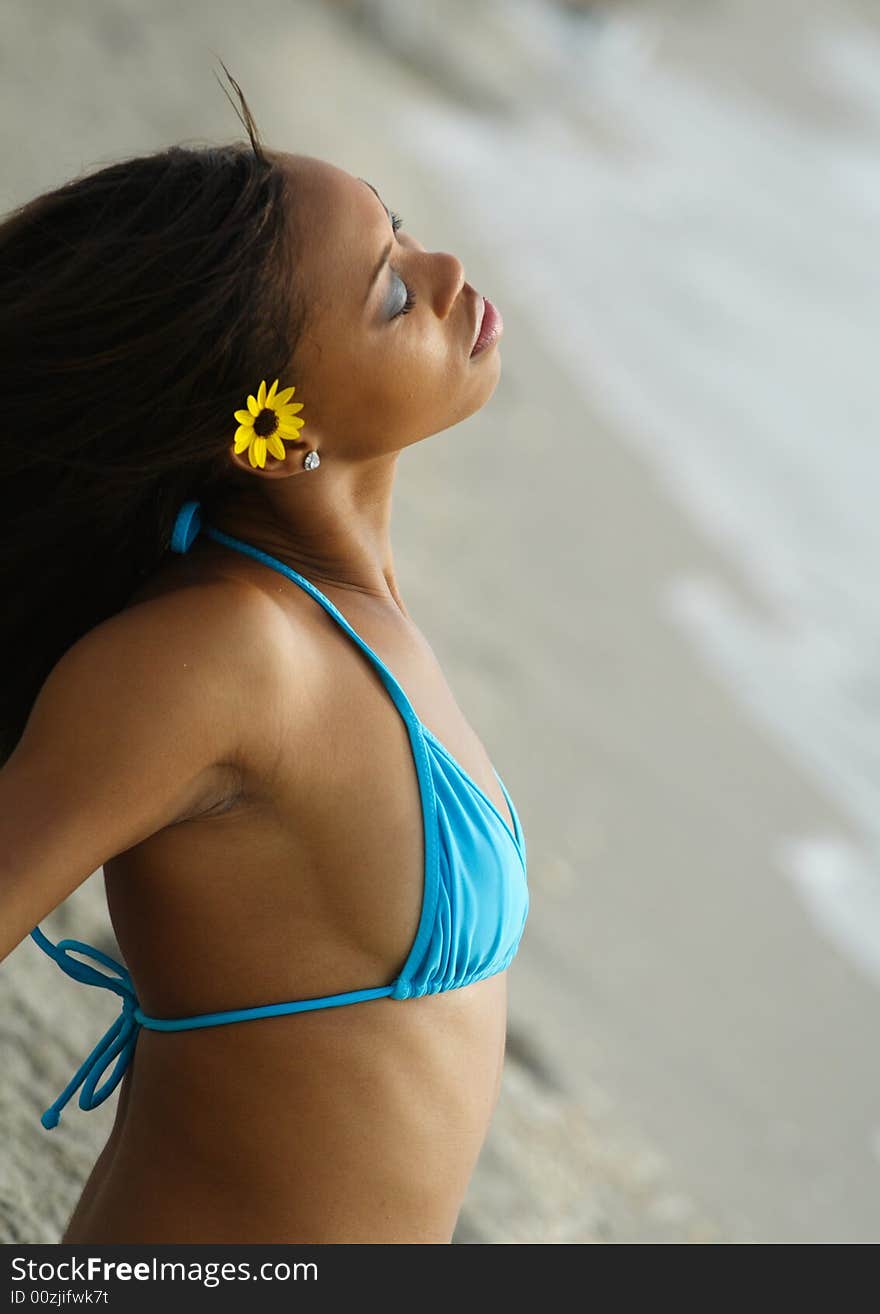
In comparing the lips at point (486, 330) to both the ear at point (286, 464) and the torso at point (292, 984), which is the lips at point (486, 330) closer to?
the ear at point (286, 464)

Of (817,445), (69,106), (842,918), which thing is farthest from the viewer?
(817,445)

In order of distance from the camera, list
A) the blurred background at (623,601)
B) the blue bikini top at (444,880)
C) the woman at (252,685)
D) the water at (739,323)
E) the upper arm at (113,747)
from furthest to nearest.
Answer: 1. the water at (739,323)
2. the blurred background at (623,601)
3. the blue bikini top at (444,880)
4. the woman at (252,685)
5. the upper arm at (113,747)

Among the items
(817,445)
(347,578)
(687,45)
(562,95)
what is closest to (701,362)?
(817,445)

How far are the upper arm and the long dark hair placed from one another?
186 millimetres

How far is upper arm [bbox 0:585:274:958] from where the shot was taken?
4.59 ft

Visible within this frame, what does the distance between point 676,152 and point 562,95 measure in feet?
4.26

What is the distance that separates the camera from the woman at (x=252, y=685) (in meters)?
1.54

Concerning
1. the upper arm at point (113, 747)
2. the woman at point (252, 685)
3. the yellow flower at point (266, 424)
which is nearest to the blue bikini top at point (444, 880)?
the woman at point (252, 685)

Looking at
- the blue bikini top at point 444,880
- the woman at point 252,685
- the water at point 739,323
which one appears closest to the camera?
the woman at point 252,685

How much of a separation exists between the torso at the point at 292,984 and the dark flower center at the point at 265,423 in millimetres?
133

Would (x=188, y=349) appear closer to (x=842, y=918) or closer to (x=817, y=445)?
(x=842, y=918)

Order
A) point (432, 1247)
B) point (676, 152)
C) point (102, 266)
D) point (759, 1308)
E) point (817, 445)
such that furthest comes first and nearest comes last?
point (676, 152)
point (817, 445)
point (759, 1308)
point (432, 1247)
point (102, 266)

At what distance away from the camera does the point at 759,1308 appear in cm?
189

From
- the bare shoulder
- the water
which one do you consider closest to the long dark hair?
the bare shoulder
